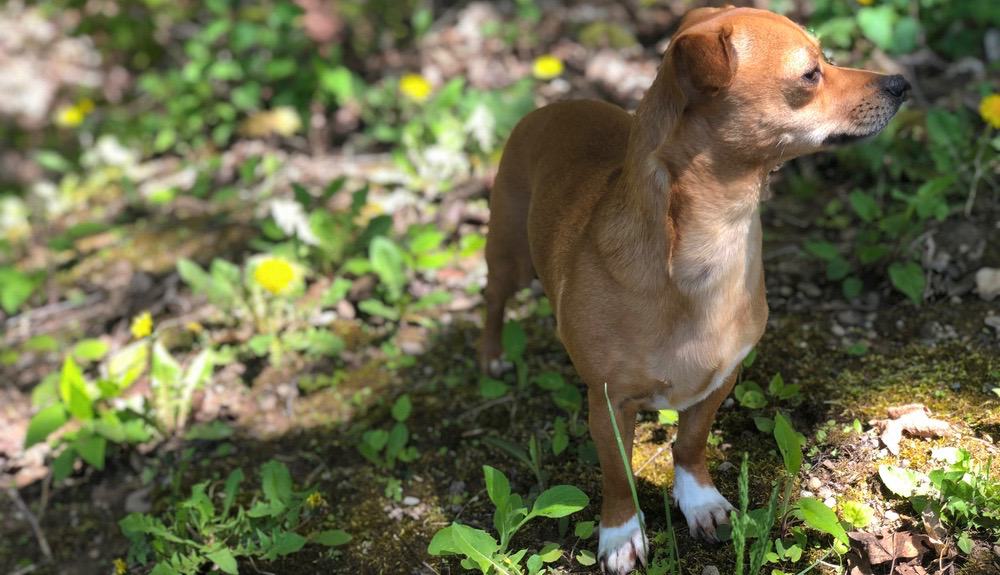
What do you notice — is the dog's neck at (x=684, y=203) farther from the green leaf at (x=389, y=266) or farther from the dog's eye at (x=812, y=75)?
the green leaf at (x=389, y=266)

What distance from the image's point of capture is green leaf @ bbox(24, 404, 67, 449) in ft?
12.4

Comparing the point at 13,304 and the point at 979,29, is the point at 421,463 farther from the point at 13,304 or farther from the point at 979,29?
the point at 979,29

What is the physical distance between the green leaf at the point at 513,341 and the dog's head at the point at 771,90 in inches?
59.6

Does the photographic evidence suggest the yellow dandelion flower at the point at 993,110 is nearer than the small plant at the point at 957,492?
No

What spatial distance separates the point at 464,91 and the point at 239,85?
5.58ft

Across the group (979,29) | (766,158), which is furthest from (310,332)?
(979,29)

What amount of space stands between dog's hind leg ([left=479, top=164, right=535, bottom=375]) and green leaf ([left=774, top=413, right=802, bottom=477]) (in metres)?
1.32

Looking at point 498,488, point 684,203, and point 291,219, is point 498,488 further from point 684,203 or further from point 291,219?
point 291,219

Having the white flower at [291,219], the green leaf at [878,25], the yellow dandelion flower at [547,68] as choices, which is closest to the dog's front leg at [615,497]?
the white flower at [291,219]

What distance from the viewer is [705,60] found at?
227 centimetres

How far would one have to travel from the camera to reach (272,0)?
6.76 metres

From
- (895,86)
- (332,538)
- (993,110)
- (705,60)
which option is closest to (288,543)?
(332,538)

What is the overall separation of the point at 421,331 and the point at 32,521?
186 cm

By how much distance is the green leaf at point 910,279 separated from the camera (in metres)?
3.58
